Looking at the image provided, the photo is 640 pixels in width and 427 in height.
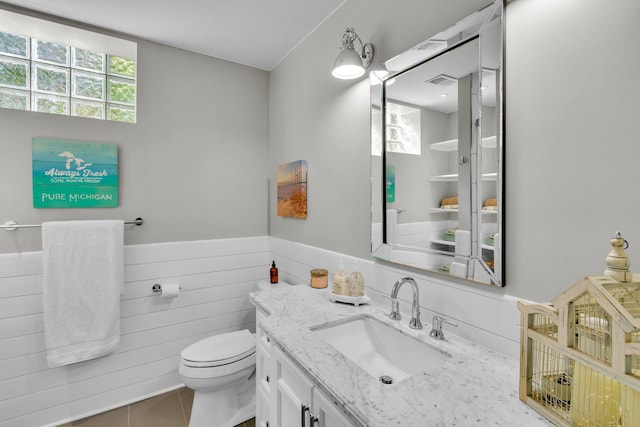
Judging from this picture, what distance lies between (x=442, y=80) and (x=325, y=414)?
1.31m

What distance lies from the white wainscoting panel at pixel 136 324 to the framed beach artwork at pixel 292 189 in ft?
1.56

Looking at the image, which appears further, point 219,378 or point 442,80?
point 219,378

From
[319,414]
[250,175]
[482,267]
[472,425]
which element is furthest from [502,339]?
[250,175]

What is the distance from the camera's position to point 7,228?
1.86 meters

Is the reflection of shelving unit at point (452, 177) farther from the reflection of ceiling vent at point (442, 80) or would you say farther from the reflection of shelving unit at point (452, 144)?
the reflection of ceiling vent at point (442, 80)

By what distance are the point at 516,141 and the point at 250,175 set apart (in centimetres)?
209

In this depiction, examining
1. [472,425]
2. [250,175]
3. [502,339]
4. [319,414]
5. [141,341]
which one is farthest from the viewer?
[250,175]

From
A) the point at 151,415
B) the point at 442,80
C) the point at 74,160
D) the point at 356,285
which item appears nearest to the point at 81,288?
the point at 74,160

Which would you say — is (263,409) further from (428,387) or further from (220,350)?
(428,387)

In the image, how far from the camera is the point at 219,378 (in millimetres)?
1831

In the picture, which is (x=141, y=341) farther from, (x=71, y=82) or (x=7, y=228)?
(x=71, y=82)

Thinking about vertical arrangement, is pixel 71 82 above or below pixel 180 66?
below

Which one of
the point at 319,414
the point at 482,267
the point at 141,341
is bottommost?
the point at 141,341

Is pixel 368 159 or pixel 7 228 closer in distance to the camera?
pixel 368 159
